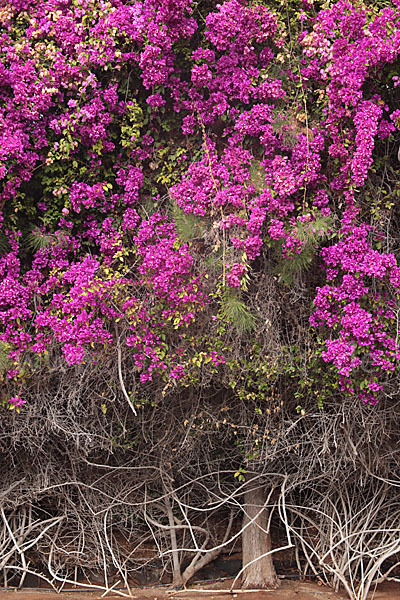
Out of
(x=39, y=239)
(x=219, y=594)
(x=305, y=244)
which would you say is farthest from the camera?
(x=219, y=594)

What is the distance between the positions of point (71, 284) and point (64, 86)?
1.11 meters

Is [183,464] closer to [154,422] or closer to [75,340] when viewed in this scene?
[154,422]

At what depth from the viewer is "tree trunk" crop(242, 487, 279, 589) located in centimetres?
425

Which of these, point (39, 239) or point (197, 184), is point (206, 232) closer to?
point (197, 184)

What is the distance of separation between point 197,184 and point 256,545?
7.85 ft

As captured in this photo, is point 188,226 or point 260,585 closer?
point 188,226

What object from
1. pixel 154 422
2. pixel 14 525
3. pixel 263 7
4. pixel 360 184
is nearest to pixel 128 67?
pixel 263 7

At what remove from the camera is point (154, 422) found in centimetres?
409

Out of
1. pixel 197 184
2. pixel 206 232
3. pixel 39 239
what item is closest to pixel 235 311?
pixel 206 232

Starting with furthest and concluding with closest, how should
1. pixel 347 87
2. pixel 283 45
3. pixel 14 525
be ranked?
pixel 14 525, pixel 283 45, pixel 347 87

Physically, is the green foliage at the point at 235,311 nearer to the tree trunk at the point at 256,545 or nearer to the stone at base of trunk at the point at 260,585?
the tree trunk at the point at 256,545

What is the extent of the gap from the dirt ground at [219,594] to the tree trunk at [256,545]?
0.26 feet

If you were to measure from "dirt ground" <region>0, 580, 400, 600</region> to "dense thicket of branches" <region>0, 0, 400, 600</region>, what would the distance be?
228 millimetres

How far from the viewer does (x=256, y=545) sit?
4.31 metres
